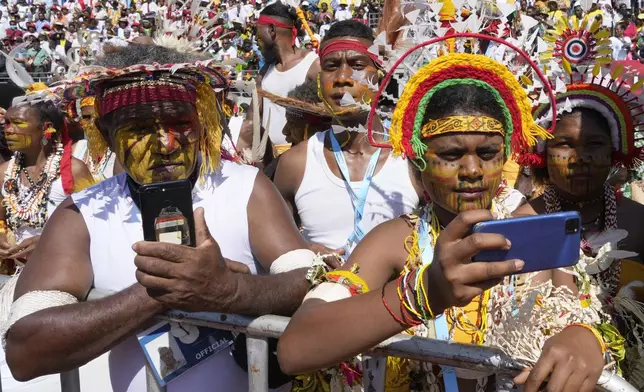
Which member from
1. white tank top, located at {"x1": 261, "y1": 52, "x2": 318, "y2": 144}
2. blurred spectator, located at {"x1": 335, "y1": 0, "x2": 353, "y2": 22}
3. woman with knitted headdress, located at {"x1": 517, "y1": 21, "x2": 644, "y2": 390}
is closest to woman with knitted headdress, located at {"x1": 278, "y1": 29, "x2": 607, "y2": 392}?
woman with knitted headdress, located at {"x1": 517, "y1": 21, "x2": 644, "y2": 390}

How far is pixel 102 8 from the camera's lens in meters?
19.7

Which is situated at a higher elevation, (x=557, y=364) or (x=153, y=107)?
(x=153, y=107)

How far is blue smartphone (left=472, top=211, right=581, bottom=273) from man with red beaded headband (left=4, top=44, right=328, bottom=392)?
2.67ft

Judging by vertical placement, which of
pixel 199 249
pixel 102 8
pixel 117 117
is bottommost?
pixel 199 249

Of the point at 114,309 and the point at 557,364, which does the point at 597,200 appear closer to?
the point at 557,364

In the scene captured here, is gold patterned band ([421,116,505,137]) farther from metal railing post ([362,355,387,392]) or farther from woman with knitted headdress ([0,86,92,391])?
woman with knitted headdress ([0,86,92,391])

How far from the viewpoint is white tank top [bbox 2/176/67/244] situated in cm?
535

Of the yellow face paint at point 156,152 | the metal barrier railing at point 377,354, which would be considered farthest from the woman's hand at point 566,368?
the yellow face paint at point 156,152

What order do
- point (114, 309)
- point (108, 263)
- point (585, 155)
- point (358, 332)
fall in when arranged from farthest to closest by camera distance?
1. point (585, 155)
2. point (108, 263)
3. point (114, 309)
4. point (358, 332)

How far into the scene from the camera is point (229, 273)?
2109 millimetres

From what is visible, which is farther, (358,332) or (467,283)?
(358,332)

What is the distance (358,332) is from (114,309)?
794 millimetres

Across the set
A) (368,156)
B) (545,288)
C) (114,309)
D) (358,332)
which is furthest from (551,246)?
(368,156)

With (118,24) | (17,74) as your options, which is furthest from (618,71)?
(118,24)
